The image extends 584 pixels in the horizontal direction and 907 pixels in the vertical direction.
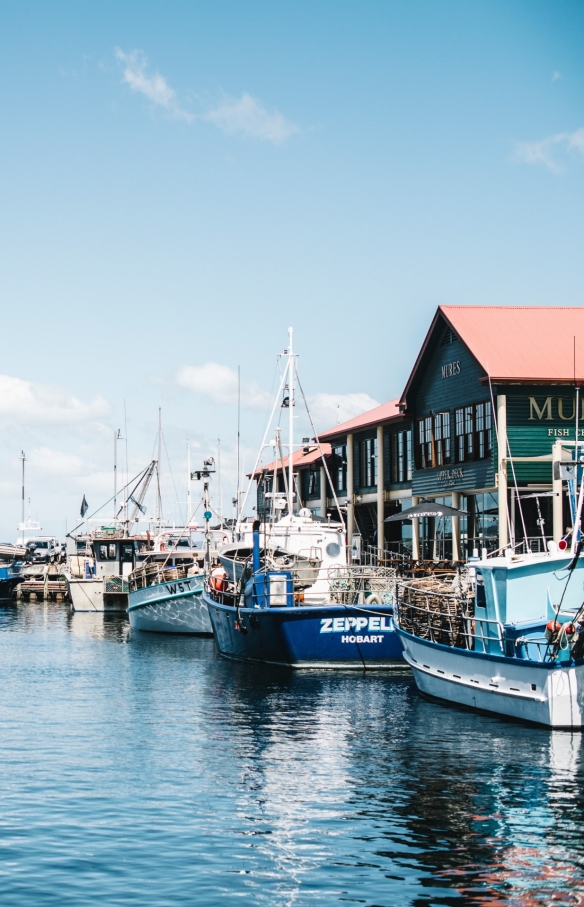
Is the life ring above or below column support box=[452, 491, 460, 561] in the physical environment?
below

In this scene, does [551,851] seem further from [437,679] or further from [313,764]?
[437,679]

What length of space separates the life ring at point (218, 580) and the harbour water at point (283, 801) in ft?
36.9

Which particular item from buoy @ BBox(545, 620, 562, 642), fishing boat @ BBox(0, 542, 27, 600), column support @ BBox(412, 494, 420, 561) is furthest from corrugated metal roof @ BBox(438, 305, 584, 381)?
fishing boat @ BBox(0, 542, 27, 600)

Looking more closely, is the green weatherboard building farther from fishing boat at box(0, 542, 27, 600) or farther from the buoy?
fishing boat at box(0, 542, 27, 600)

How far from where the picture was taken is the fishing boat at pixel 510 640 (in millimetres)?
22016

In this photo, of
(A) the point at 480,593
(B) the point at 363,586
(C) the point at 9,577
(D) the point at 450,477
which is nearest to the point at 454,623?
(A) the point at 480,593

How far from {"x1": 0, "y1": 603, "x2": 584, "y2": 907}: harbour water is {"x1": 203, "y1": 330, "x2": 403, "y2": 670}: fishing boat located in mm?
2640

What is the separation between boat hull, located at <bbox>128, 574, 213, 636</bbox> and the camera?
4891 cm

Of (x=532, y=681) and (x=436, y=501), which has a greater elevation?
(x=436, y=501)

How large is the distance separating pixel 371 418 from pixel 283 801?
1615 inches

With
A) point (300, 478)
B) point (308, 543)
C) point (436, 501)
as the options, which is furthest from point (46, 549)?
point (308, 543)

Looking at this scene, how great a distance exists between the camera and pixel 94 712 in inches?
1021

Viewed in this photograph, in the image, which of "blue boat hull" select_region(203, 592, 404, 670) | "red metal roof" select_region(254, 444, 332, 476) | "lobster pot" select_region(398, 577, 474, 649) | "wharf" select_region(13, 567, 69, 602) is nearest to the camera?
"lobster pot" select_region(398, 577, 474, 649)

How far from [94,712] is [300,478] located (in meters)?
47.0
